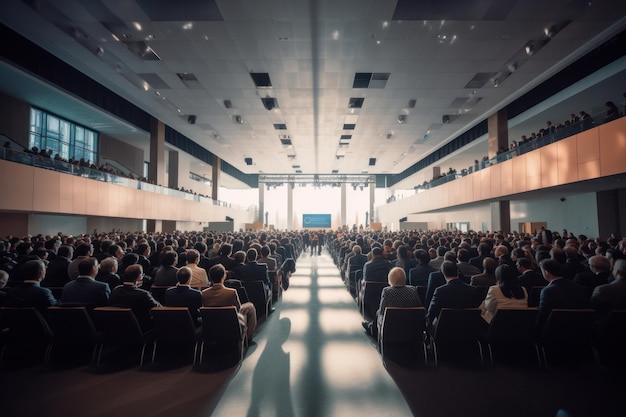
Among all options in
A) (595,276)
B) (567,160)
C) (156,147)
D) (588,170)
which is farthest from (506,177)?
(156,147)

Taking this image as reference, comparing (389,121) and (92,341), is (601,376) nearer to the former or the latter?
(92,341)

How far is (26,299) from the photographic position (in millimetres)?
4277

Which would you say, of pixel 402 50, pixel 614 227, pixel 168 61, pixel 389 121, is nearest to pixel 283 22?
pixel 402 50

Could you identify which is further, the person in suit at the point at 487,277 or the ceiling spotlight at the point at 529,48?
the ceiling spotlight at the point at 529,48

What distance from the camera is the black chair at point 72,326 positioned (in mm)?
4016

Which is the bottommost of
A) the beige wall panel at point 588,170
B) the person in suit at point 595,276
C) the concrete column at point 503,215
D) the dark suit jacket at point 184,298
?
the dark suit jacket at point 184,298

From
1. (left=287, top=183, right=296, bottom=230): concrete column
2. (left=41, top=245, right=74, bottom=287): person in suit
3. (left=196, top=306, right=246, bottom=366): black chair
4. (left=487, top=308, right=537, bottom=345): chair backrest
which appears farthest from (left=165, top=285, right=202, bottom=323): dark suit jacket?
(left=287, top=183, right=296, bottom=230): concrete column

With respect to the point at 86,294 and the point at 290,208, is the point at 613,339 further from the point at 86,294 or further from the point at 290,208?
the point at 290,208

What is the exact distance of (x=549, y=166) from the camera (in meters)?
12.2

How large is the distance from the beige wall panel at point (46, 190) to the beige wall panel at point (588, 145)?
18628mm

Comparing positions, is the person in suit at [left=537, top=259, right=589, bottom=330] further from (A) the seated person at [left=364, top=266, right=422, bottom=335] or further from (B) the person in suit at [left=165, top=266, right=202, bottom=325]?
(B) the person in suit at [left=165, top=266, right=202, bottom=325]

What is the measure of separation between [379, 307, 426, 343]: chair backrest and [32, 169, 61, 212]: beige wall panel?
13752 millimetres

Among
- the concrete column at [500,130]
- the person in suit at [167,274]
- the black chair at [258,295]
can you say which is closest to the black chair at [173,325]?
the person in suit at [167,274]

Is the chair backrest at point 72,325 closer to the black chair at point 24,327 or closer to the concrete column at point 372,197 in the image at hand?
the black chair at point 24,327
